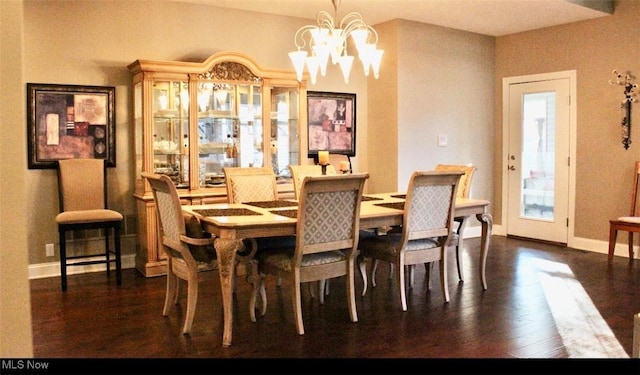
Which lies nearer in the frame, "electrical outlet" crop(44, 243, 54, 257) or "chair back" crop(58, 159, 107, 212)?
"chair back" crop(58, 159, 107, 212)

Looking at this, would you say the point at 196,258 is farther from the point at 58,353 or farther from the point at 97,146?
the point at 97,146

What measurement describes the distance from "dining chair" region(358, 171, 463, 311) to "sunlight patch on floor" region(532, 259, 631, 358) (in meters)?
0.80

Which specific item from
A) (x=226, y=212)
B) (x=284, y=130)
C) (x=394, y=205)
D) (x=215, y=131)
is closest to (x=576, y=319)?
(x=394, y=205)

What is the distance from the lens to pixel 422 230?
4039 millimetres

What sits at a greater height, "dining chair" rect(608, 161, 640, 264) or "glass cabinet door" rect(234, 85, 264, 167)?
"glass cabinet door" rect(234, 85, 264, 167)

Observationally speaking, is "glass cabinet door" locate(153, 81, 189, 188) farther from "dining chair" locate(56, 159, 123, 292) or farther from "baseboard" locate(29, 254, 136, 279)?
"baseboard" locate(29, 254, 136, 279)

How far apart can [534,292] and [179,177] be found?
10.2 ft

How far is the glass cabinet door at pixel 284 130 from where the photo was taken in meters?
5.64

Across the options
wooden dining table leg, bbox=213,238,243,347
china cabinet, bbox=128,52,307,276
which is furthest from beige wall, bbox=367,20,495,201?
wooden dining table leg, bbox=213,238,243,347

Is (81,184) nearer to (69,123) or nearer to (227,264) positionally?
(69,123)

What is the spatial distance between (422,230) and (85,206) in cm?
283

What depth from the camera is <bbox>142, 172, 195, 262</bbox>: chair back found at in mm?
3441

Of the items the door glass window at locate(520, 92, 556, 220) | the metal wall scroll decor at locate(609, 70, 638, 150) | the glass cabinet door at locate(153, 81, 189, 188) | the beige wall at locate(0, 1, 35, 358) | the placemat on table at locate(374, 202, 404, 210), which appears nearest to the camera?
the beige wall at locate(0, 1, 35, 358)

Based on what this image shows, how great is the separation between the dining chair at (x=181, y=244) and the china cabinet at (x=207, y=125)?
3.94 feet
